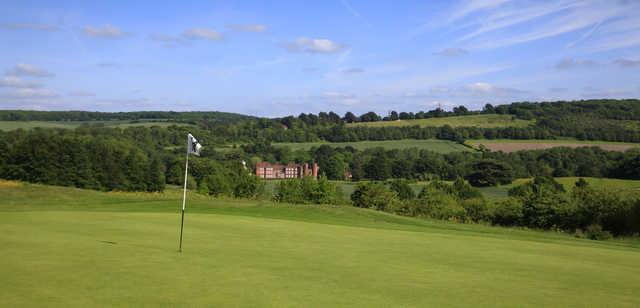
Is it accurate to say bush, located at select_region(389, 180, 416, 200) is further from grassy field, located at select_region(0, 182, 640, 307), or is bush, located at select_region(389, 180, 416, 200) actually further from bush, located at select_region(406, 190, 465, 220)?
grassy field, located at select_region(0, 182, 640, 307)

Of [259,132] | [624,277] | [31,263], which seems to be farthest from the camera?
[259,132]

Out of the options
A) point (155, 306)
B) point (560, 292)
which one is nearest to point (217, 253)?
point (155, 306)

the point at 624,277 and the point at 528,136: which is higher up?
the point at 528,136

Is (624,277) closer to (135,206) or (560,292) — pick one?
(560,292)

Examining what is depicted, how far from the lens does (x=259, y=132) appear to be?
141 metres

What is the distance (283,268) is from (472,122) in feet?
417

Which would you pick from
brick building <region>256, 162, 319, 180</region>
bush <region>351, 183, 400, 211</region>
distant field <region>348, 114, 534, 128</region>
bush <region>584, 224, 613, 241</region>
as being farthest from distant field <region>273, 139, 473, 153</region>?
bush <region>584, 224, 613, 241</region>

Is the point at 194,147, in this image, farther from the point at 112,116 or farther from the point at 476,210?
the point at 112,116

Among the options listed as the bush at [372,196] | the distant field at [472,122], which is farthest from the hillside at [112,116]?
the bush at [372,196]

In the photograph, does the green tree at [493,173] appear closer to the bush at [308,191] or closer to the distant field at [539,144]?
the distant field at [539,144]

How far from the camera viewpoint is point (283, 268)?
1248 centimetres

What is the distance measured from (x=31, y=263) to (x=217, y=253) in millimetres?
4199

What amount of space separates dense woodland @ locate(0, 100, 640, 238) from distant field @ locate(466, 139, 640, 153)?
2618 mm

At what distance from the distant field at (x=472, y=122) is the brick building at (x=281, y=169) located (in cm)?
2515
